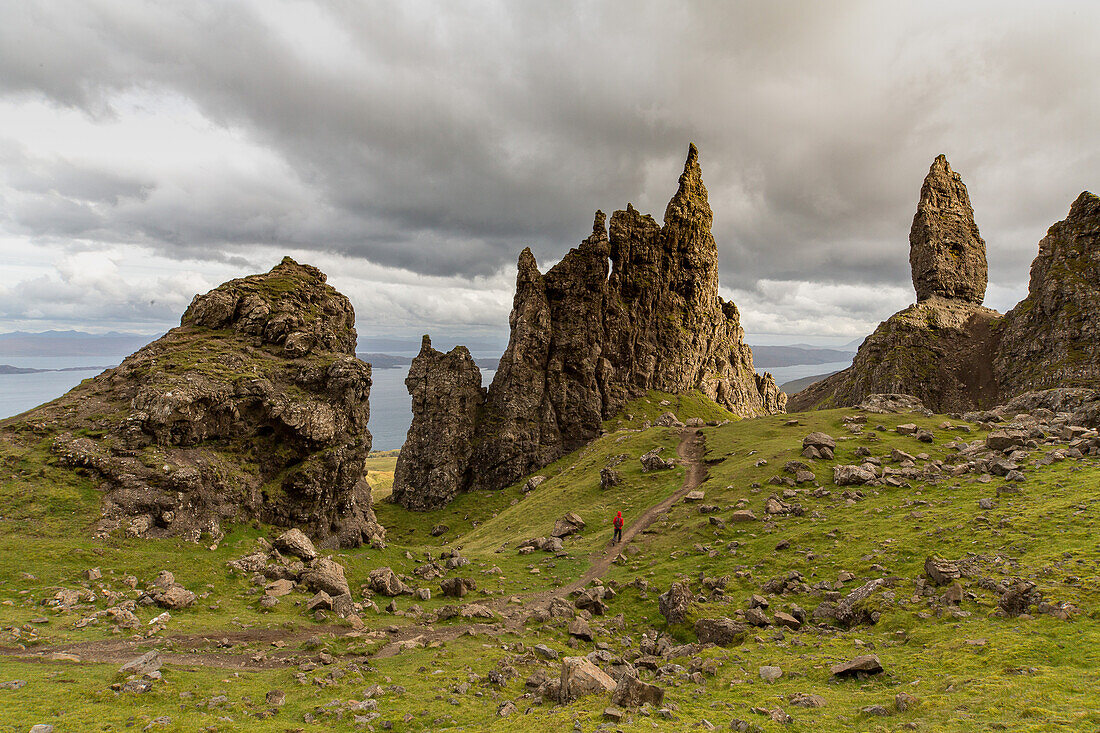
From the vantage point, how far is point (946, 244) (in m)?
138

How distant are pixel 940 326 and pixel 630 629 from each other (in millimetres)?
141816

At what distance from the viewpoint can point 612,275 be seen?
141m

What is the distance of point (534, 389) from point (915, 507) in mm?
92712

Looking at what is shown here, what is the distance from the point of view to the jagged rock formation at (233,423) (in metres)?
31.6

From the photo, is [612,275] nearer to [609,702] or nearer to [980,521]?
[980,521]

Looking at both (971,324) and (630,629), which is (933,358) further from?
(630,629)

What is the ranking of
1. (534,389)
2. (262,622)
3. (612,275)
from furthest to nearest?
(612,275), (534,389), (262,622)

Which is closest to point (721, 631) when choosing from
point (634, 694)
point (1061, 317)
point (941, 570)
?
point (634, 694)

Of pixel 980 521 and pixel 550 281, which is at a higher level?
pixel 550 281

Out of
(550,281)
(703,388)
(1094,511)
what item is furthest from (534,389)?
(1094,511)

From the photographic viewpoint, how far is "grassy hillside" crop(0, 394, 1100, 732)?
15359 mm

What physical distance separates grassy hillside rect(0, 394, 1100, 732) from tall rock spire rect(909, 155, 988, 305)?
127 meters

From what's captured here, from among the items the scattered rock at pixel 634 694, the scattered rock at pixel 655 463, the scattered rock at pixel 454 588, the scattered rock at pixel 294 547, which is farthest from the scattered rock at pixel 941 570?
the scattered rock at pixel 655 463

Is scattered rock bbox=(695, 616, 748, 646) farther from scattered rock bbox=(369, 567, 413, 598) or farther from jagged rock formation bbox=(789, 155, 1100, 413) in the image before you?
jagged rock formation bbox=(789, 155, 1100, 413)
